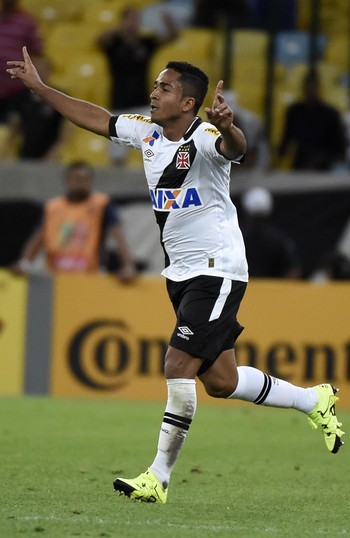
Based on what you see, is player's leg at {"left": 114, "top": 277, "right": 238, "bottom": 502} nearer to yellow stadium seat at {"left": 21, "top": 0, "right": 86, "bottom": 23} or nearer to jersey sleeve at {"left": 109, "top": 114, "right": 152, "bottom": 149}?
jersey sleeve at {"left": 109, "top": 114, "right": 152, "bottom": 149}

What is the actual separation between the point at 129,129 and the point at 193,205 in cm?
63

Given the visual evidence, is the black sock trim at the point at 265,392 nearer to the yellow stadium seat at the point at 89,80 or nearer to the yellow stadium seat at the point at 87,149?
the yellow stadium seat at the point at 87,149

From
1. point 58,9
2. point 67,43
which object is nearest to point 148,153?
point 67,43

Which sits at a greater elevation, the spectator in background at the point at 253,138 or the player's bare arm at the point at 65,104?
the player's bare arm at the point at 65,104

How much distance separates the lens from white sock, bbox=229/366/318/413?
7406 millimetres

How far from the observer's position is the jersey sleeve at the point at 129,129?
738cm

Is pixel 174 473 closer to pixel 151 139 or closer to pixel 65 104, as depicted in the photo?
pixel 151 139

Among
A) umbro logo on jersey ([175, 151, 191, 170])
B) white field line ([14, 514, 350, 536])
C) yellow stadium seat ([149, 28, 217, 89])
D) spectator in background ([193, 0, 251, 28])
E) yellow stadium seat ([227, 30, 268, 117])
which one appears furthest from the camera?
spectator in background ([193, 0, 251, 28])

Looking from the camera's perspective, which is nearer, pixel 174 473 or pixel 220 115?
pixel 220 115

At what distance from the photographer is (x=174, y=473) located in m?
8.32

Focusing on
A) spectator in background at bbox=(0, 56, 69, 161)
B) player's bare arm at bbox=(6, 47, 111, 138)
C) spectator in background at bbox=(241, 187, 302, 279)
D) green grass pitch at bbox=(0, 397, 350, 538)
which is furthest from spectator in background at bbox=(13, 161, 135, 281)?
player's bare arm at bbox=(6, 47, 111, 138)

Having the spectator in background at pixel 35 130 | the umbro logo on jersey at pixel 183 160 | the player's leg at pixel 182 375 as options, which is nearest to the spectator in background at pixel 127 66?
→ the spectator in background at pixel 35 130

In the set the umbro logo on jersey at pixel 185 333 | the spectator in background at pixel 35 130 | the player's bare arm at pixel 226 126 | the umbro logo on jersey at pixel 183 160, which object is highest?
the player's bare arm at pixel 226 126

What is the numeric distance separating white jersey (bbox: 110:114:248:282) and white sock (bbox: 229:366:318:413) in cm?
59
